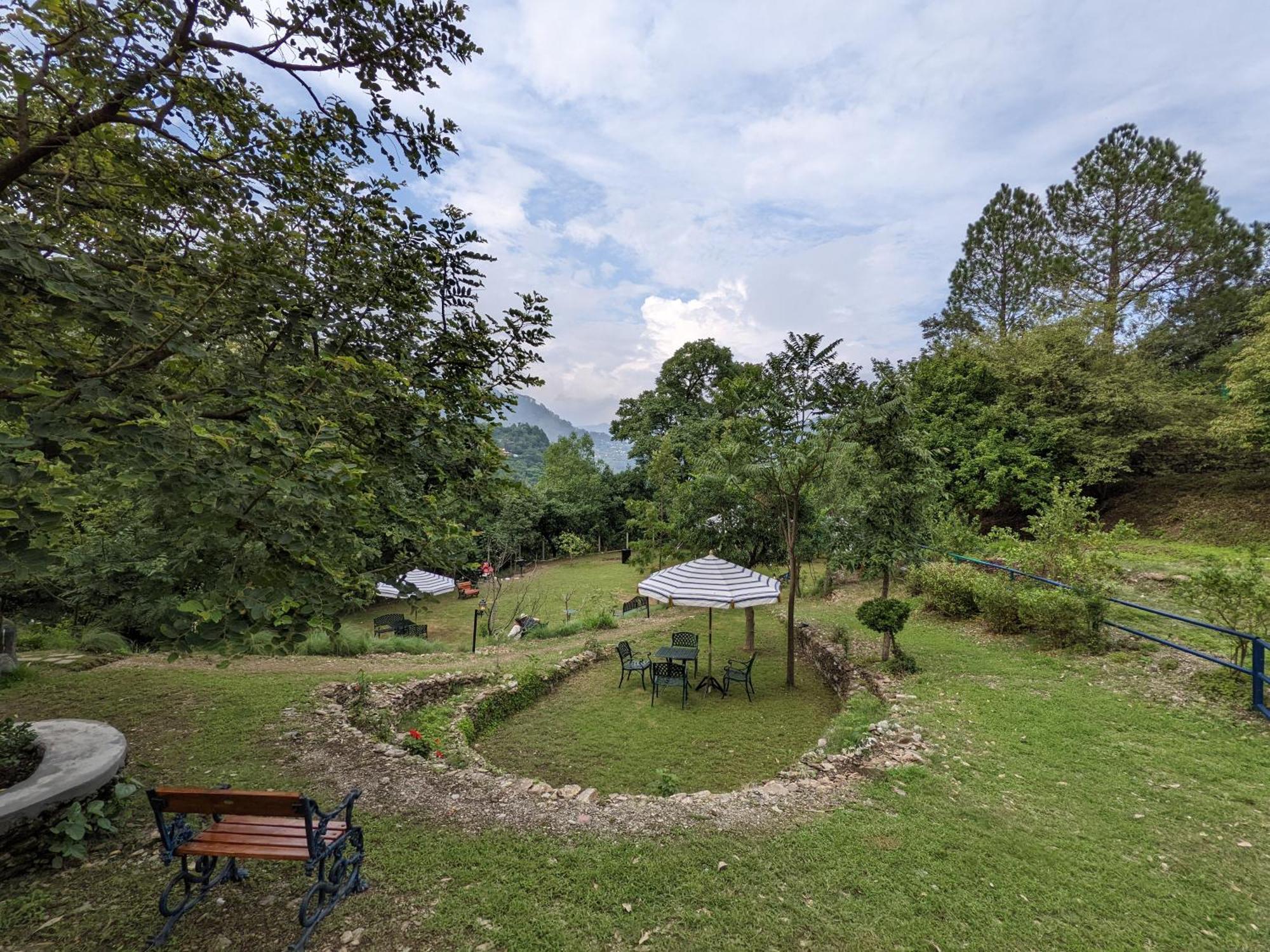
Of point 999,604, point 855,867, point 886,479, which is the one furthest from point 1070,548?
point 855,867

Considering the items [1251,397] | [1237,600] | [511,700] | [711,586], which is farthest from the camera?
[1251,397]

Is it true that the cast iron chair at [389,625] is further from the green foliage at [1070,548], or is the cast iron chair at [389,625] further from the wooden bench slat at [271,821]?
the green foliage at [1070,548]

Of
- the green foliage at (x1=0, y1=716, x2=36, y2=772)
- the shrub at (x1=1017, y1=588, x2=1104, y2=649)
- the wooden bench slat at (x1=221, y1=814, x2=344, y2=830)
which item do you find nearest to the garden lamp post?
the green foliage at (x1=0, y1=716, x2=36, y2=772)

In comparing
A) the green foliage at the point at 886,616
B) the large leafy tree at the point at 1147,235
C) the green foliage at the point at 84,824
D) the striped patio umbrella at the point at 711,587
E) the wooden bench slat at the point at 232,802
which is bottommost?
the green foliage at the point at 84,824

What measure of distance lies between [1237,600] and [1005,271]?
24955 millimetres

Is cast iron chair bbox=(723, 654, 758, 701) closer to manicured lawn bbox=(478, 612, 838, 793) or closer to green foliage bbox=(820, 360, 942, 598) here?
manicured lawn bbox=(478, 612, 838, 793)

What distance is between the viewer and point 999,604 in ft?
30.2

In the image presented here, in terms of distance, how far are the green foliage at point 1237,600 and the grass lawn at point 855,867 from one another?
1.21m

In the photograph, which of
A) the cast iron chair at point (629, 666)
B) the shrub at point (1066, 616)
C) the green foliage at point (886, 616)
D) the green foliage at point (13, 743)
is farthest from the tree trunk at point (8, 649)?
the shrub at point (1066, 616)

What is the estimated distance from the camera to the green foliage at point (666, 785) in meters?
4.93

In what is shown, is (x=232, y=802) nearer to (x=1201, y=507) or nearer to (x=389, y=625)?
(x=389, y=625)

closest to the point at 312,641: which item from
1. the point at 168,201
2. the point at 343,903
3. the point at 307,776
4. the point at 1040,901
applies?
the point at 307,776

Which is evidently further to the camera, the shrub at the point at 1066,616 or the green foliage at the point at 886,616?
the shrub at the point at 1066,616

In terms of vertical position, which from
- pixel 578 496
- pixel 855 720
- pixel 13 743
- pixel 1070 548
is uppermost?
pixel 578 496
